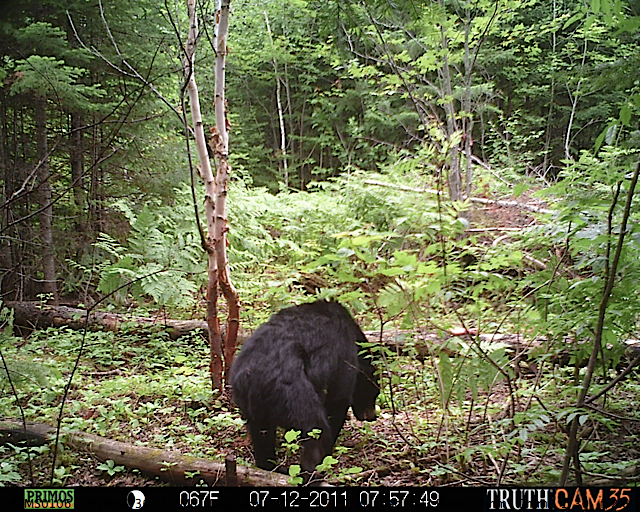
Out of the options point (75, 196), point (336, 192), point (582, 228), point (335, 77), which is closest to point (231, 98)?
point (335, 77)

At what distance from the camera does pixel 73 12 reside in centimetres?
450

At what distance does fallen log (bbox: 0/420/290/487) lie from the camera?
207cm

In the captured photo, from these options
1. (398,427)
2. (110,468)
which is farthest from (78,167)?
(398,427)

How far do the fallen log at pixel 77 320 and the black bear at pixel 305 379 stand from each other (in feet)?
7.21

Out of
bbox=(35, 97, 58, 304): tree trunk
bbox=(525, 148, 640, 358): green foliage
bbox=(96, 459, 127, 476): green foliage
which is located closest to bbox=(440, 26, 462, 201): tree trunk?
bbox=(525, 148, 640, 358): green foliage

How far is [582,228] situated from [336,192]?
12.7ft

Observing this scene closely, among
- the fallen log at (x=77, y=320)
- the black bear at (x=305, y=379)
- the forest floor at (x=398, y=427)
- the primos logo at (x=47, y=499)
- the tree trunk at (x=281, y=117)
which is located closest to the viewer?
the primos logo at (x=47, y=499)

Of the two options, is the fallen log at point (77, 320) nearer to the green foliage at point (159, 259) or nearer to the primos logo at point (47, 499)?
the green foliage at point (159, 259)

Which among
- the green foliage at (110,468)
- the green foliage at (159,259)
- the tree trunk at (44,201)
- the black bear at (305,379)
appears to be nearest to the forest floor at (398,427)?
the green foliage at (110,468)

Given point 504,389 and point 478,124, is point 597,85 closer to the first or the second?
point 504,389

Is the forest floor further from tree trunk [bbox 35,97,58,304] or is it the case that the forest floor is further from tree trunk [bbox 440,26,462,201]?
tree trunk [bbox 440,26,462,201]

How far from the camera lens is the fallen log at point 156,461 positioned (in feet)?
6.78

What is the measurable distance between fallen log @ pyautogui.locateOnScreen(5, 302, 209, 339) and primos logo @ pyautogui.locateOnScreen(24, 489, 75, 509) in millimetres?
2633

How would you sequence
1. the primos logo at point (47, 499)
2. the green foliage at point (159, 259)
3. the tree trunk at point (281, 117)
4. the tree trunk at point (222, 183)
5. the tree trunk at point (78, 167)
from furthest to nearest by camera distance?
the tree trunk at point (281, 117)
the tree trunk at point (78, 167)
the green foliage at point (159, 259)
the tree trunk at point (222, 183)
the primos logo at point (47, 499)
